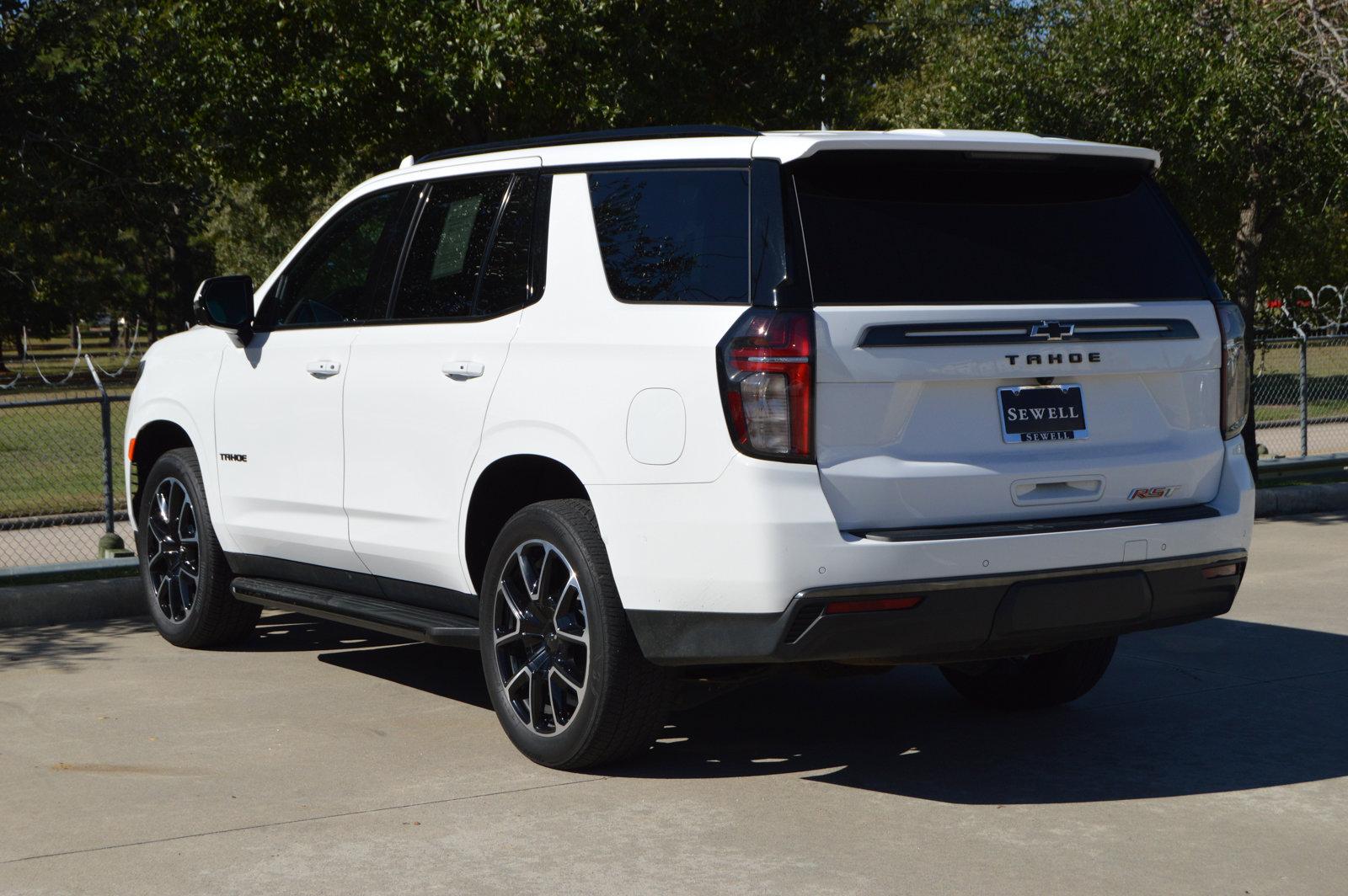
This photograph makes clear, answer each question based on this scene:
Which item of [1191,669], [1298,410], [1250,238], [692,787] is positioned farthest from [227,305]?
[1298,410]

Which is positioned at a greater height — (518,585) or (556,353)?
(556,353)

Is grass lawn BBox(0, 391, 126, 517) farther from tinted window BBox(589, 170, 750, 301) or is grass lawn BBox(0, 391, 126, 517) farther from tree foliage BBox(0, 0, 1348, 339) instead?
tinted window BBox(589, 170, 750, 301)

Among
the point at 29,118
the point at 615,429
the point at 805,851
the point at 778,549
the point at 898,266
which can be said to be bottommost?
the point at 805,851

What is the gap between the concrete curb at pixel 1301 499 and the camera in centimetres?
1287

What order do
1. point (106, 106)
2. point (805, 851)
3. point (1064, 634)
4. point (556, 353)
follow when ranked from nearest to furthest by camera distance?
point (805, 851) < point (1064, 634) < point (556, 353) < point (106, 106)

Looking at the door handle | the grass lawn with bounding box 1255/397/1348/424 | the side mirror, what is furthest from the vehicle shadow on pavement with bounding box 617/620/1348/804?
the grass lawn with bounding box 1255/397/1348/424

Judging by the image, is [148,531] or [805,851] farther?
[148,531]

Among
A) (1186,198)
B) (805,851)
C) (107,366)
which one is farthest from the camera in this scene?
(107,366)

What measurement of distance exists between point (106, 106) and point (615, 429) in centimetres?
1897

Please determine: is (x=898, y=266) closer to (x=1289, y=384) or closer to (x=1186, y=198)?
(x=1186, y=198)

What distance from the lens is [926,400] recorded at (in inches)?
194

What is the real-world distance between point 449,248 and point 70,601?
3.82 metres

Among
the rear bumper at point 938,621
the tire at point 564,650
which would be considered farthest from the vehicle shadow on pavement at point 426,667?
the rear bumper at point 938,621

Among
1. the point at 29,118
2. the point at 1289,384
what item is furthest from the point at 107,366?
the point at 1289,384
